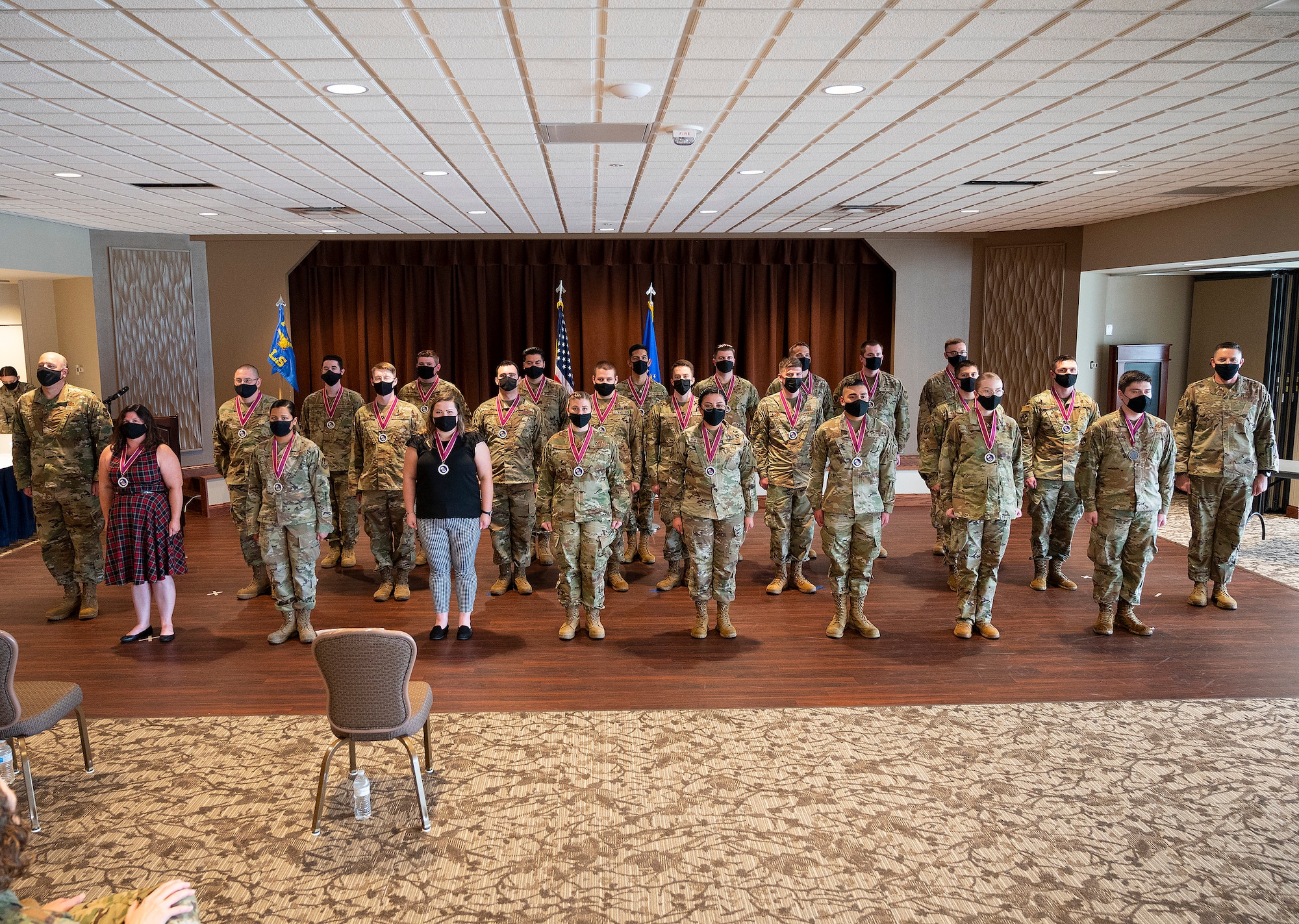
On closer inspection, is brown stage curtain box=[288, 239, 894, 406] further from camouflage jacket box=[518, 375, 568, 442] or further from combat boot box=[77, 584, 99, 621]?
combat boot box=[77, 584, 99, 621]

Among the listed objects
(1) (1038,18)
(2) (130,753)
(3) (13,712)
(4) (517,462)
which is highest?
(1) (1038,18)

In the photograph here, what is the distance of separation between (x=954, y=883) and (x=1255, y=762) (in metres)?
1.98

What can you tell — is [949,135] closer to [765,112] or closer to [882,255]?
[765,112]

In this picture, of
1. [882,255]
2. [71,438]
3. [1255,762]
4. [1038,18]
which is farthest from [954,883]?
[882,255]

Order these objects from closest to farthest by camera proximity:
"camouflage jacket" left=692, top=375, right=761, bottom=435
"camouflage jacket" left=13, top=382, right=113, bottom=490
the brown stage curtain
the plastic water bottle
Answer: the plastic water bottle
"camouflage jacket" left=13, top=382, right=113, bottom=490
"camouflage jacket" left=692, top=375, right=761, bottom=435
the brown stage curtain

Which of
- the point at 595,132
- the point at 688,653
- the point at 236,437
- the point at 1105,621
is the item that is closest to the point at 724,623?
the point at 688,653

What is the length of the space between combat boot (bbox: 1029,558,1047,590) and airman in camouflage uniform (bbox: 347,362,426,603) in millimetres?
4969

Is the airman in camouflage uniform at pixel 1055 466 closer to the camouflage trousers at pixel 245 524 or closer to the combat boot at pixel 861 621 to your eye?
the combat boot at pixel 861 621

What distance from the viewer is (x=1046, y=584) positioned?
7121 mm

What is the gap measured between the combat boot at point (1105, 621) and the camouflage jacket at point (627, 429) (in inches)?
135

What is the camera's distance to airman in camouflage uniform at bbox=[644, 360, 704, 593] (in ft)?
23.0

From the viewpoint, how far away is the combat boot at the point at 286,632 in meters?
5.82

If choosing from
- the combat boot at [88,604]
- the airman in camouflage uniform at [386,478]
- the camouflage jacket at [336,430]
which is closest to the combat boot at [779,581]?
the airman in camouflage uniform at [386,478]

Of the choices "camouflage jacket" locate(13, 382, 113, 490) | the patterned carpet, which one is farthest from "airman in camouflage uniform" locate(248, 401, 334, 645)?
"camouflage jacket" locate(13, 382, 113, 490)
